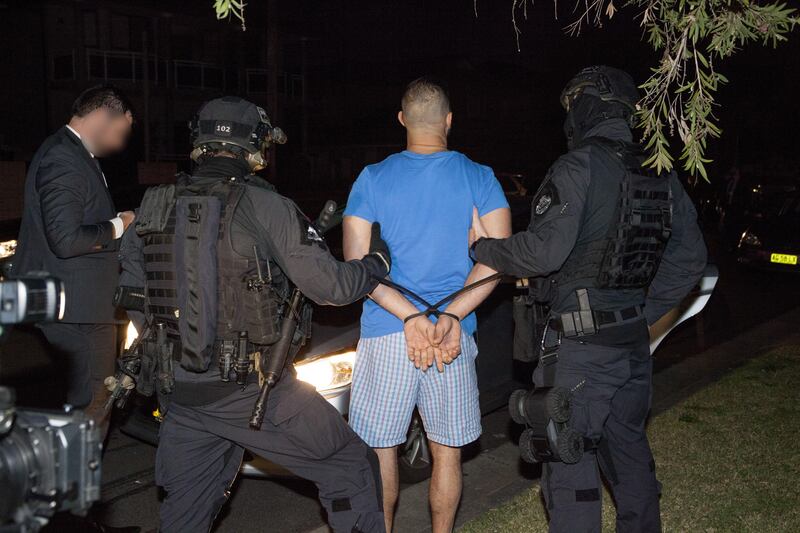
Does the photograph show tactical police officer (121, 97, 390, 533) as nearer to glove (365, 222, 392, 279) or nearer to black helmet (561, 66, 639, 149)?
glove (365, 222, 392, 279)

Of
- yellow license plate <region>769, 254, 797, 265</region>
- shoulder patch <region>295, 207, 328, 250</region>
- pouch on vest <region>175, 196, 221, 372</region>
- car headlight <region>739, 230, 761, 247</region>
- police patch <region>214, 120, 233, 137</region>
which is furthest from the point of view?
car headlight <region>739, 230, 761, 247</region>

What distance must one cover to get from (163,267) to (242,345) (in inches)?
16.4

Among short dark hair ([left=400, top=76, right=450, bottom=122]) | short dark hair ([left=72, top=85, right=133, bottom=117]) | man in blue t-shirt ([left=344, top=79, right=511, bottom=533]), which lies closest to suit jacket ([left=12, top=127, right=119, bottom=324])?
short dark hair ([left=72, top=85, right=133, bottom=117])

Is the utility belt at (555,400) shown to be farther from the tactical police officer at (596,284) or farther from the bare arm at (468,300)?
the bare arm at (468,300)

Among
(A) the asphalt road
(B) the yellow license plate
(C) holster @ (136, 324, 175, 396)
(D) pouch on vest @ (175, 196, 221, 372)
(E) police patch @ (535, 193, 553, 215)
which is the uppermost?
(E) police patch @ (535, 193, 553, 215)

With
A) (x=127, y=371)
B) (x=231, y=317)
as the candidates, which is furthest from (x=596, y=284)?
(x=127, y=371)

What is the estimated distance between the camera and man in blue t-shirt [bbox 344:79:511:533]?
11.8 feet

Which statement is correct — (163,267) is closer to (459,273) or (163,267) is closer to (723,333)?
(459,273)

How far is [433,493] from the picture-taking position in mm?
3736

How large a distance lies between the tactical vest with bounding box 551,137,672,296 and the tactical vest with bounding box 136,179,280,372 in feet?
4.26

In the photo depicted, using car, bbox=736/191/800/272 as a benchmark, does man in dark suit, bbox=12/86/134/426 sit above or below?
above

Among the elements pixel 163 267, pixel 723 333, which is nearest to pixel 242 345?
pixel 163 267

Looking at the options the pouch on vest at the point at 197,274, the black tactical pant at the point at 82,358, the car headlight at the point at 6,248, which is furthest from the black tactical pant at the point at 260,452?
the car headlight at the point at 6,248

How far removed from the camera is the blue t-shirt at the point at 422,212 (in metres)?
3.59
